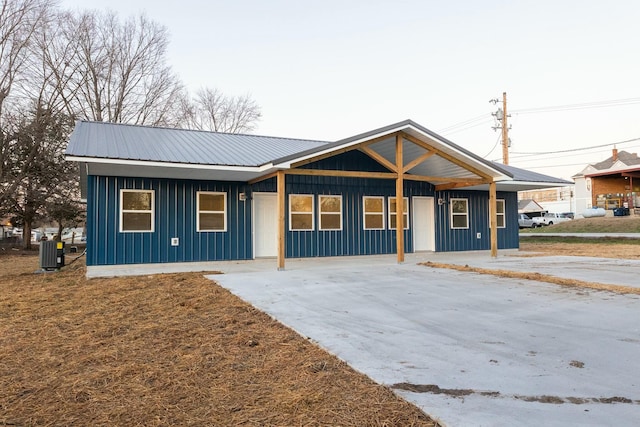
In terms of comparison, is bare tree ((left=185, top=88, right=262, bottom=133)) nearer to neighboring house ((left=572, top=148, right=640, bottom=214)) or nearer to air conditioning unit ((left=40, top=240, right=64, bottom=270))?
air conditioning unit ((left=40, top=240, right=64, bottom=270))

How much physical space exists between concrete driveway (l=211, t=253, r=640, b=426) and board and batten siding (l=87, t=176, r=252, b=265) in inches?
153

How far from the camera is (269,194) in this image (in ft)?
40.8

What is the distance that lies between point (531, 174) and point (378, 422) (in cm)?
1486

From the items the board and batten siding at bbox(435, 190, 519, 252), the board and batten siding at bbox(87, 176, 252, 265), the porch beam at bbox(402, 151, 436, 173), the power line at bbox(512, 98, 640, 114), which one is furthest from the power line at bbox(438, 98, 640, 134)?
the board and batten siding at bbox(87, 176, 252, 265)

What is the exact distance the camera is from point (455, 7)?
1488 cm

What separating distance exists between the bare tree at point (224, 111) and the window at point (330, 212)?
2137 cm

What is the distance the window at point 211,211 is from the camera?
1141 cm

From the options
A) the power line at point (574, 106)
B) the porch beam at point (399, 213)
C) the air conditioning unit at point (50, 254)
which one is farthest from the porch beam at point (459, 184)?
the power line at point (574, 106)

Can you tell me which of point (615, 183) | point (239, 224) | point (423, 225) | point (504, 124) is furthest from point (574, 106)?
point (239, 224)

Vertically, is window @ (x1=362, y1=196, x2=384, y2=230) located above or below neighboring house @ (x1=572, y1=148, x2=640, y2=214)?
below

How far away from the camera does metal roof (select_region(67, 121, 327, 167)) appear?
932 centimetres

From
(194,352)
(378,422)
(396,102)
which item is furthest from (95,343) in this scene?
(396,102)

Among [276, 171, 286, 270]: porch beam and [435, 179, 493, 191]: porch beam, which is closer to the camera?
[276, 171, 286, 270]: porch beam

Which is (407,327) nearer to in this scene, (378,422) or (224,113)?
(378,422)
